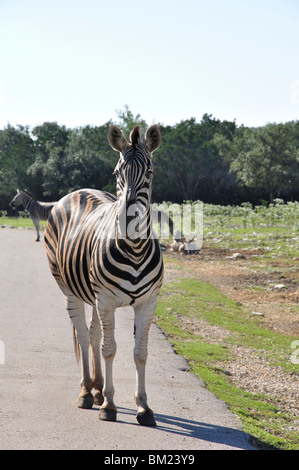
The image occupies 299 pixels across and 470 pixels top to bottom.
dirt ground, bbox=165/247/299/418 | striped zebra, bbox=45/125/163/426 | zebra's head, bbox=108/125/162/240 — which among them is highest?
zebra's head, bbox=108/125/162/240

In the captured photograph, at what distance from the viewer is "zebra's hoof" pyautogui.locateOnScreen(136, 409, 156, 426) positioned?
4.74 meters

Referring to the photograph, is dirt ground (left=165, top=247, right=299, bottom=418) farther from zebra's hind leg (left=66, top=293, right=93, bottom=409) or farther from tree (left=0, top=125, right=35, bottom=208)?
tree (left=0, top=125, right=35, bottom=208)

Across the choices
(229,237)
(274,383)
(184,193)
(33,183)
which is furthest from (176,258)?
(184,193)

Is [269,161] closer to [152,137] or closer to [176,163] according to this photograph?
[176,163]

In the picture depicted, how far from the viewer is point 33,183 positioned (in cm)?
4597

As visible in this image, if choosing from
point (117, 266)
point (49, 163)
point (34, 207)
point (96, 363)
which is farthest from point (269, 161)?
point (117, 266)

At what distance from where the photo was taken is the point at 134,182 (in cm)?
434

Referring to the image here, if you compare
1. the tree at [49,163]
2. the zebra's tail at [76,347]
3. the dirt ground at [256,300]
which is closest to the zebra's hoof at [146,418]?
the zebra's tail at [76,347]

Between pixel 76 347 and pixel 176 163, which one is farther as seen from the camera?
pixel 176 163

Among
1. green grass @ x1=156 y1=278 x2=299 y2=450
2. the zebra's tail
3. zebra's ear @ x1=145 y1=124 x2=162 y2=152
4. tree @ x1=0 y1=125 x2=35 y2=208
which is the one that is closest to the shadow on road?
green grass @ x1=156 y1=278 x2=299 y2=450

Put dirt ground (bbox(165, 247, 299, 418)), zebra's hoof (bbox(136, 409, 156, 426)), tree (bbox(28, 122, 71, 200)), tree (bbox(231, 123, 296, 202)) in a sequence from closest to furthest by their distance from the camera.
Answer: zebra's hoof (bbox(136, 409, 156, 426)), dirt ground (bbox(165, 247, 299, 418)), tree (bbox(28, 122, 71, 200)), tree (bbox(231, 123, 296, 202))

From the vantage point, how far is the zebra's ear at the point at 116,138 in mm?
4547

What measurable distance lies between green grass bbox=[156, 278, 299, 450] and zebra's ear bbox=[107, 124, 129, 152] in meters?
2.75

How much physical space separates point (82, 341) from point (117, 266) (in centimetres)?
131
